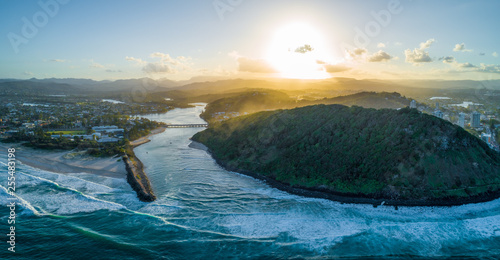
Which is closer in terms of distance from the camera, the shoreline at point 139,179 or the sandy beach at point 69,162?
the shoreline at point 139,179

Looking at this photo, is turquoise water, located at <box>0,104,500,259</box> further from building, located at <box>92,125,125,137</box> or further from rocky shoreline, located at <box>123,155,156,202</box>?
building, located at <box>92,125,125,137</box>

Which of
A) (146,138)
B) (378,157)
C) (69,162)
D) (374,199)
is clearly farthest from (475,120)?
(69,162)

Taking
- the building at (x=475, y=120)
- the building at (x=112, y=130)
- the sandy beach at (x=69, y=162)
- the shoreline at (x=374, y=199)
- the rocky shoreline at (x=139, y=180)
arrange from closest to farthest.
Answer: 1. the shoreline at (x=374, y=199)
2. the rocky shoreline at (x=139, y=180)
3. the sandy beach at (x=69, y=162)
4. the building at (x=475, y=120)
5. the building at (x=112, y=130)

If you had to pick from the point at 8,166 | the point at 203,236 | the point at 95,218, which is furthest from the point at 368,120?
the point at 8,166

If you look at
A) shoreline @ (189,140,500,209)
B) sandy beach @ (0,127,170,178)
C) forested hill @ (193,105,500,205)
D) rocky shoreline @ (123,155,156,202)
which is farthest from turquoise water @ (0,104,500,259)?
sandy beach @ (0,127,170,178)

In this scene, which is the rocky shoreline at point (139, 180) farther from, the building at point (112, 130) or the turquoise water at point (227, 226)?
the building at point (112, 130)

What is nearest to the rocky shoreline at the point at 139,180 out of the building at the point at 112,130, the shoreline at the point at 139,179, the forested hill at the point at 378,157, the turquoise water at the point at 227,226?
the shoreline at the point at 139,179
